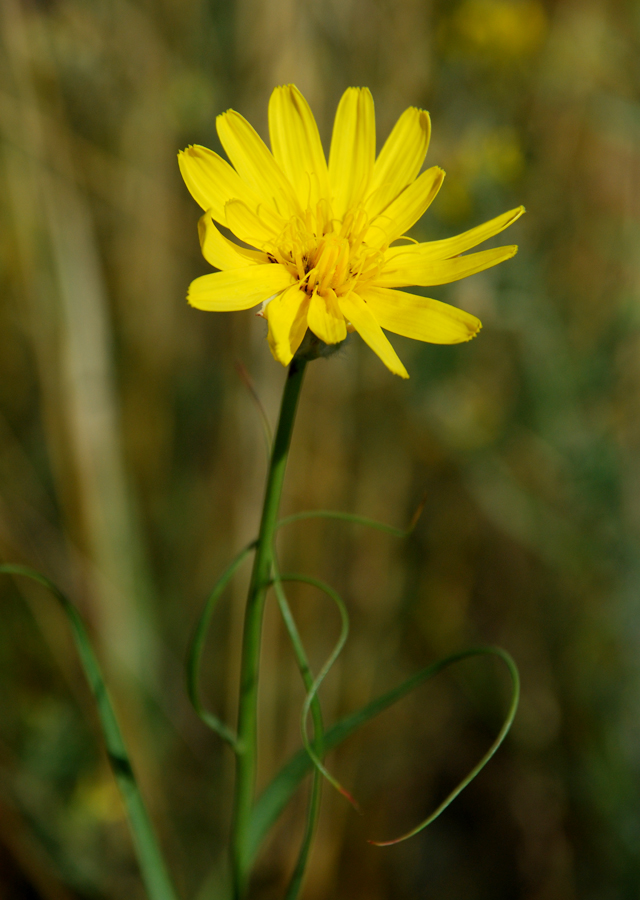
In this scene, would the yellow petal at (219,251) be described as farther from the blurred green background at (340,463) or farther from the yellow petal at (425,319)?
the blurred green background at (340,463)

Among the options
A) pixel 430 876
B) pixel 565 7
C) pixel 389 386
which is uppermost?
pixel 565 7

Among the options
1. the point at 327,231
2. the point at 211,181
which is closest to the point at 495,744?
the point at 327,231

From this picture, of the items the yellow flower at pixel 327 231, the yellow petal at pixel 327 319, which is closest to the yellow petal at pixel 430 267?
the yellow flower at pixel 327 231

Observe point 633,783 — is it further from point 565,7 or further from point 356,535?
point 565,7

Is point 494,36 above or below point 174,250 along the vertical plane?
above

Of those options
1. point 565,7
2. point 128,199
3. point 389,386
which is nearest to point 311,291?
point 389,386
